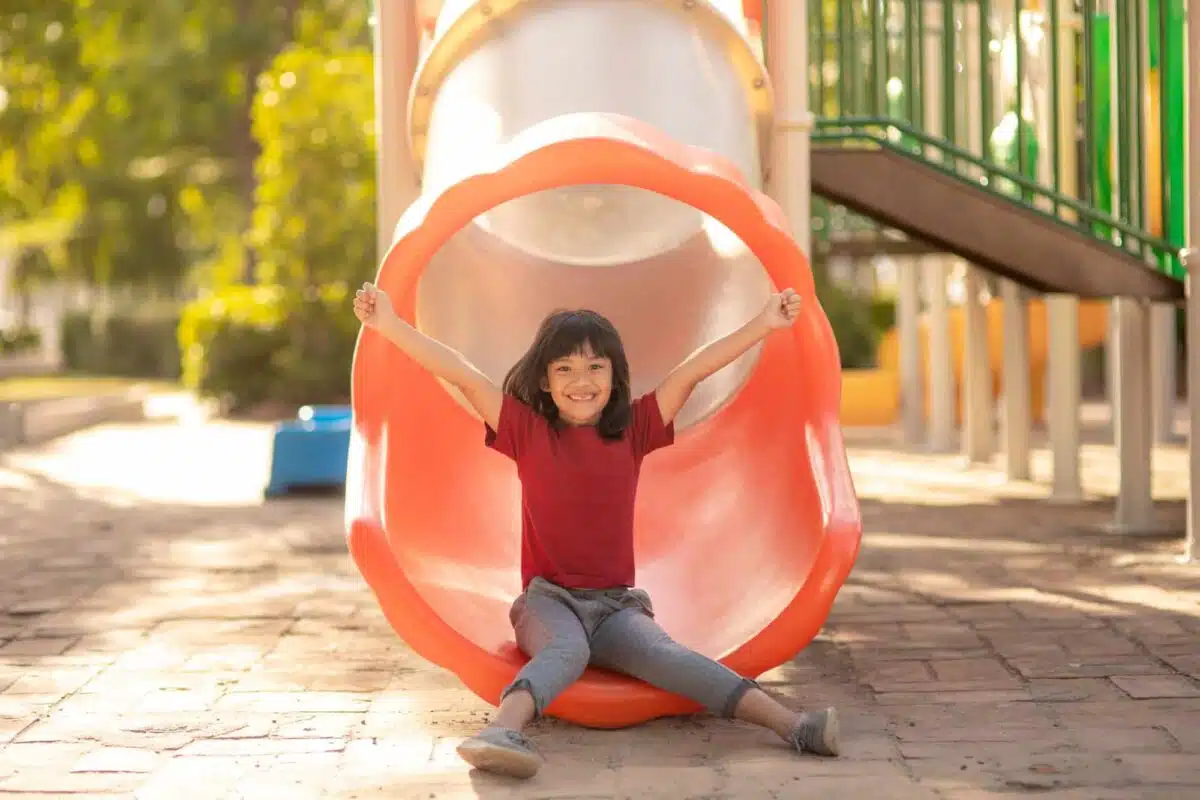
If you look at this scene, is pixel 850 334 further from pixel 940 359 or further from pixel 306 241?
pixel 306 241

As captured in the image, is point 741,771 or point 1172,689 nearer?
point 741,771

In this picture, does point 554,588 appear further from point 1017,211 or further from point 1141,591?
point 1017,211

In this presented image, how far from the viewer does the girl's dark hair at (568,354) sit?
3.81m

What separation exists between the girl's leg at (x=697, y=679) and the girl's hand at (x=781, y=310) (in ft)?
2.48

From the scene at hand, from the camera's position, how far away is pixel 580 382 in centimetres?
381

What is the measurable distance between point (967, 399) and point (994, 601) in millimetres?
4975

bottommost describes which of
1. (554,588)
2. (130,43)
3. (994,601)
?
(994,601)

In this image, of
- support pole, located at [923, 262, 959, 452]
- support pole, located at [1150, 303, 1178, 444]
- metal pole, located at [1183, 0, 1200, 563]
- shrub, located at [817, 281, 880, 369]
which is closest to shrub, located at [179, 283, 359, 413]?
shrub, located at [817, 281, 880, 369]

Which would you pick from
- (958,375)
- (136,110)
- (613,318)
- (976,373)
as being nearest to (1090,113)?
(613,318)

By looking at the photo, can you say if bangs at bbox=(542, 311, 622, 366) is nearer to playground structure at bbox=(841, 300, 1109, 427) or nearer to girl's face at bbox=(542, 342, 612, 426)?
girl's face at bbox=(542, 342, 612, 426)

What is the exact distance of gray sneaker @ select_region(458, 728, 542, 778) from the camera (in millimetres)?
3203

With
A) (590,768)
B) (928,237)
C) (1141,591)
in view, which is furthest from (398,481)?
(928,237)

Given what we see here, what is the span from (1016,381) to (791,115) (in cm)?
420

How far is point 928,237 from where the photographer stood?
667 cm
